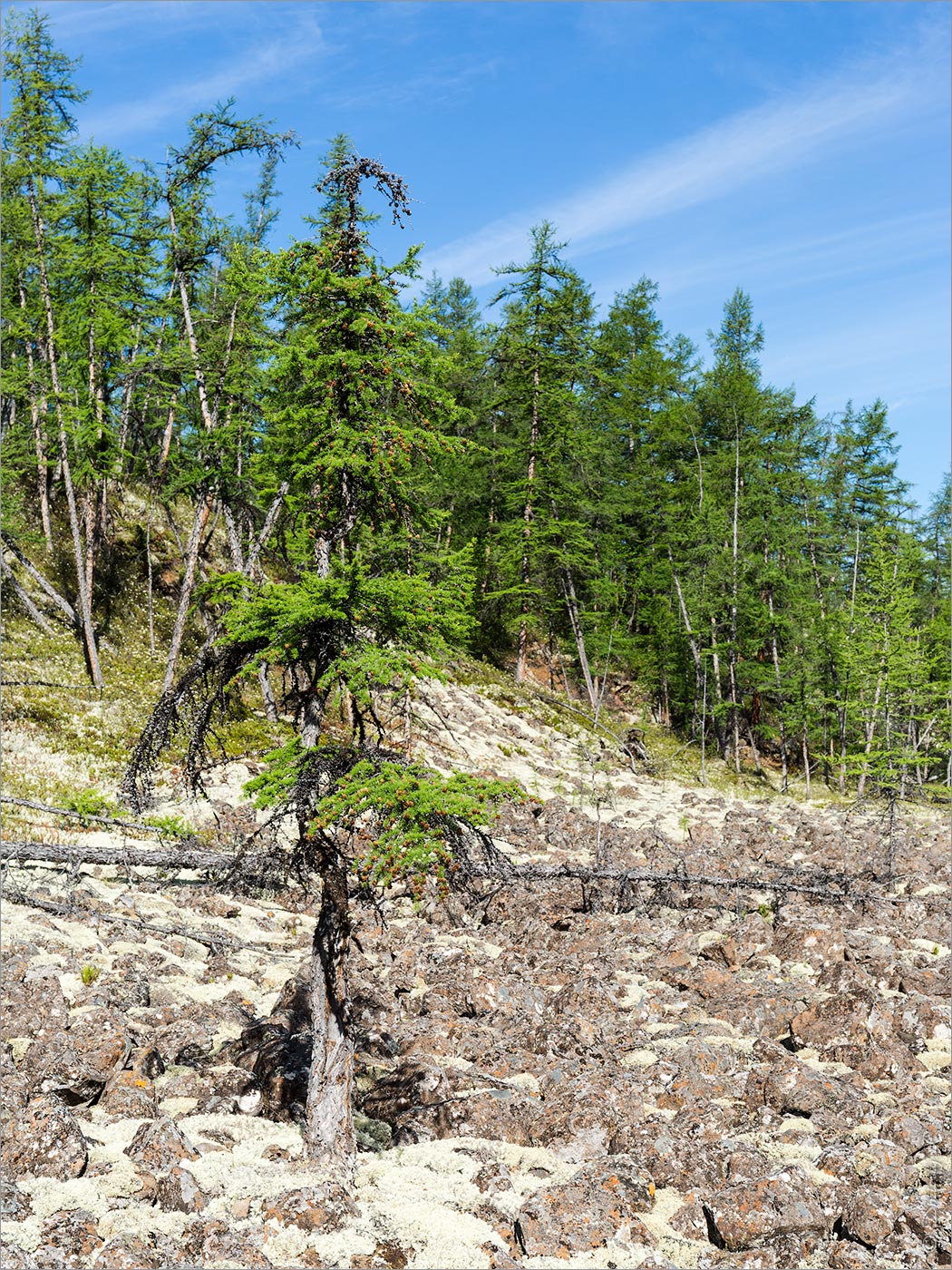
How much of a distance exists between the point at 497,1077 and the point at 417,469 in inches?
279

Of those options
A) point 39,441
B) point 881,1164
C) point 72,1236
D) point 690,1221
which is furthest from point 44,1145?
point 39,441

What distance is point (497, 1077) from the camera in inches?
361

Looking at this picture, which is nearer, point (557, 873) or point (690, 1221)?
point (690, 1221)

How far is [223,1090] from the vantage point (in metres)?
8.38

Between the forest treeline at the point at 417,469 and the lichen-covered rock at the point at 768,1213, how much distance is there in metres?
4.94

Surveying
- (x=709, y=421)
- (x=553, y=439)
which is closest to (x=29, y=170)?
(x=553, y=439)

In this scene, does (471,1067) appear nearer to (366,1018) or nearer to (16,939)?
(366,1018)

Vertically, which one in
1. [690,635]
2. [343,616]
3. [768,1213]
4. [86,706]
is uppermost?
[690,635]

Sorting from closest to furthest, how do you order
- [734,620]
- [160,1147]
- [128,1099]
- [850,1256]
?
1. [850,1256]
2. [160,1147]
3. [128,1099]
4. [734,620]

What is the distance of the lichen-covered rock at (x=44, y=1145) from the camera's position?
251 inches

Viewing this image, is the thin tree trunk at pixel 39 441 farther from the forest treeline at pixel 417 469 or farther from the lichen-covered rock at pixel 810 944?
the lichen-covered rock at pixel 810 944

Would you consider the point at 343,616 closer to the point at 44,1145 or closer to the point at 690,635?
the point at 44,1145

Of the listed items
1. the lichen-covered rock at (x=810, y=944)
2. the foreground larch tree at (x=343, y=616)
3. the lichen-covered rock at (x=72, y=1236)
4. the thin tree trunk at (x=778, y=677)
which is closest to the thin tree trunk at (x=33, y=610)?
the foreground larch tree at (x=343, y=616)

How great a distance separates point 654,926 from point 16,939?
10166mm
